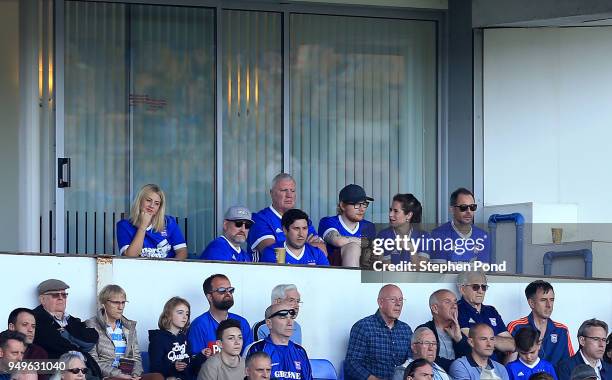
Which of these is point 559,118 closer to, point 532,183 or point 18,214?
point 532,183

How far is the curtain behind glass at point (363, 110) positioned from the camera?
1324cm

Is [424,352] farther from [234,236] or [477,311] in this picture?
[234,236]

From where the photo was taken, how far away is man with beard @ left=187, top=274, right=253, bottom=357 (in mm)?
10062

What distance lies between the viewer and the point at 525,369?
10586 millimetres

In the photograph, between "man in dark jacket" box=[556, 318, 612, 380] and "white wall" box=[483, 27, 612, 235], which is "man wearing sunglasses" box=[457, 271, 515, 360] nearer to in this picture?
"man in dark jacket" box=[556, 318, 612, 380]

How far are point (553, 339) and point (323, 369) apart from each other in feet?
6.05

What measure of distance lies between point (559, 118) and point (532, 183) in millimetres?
677

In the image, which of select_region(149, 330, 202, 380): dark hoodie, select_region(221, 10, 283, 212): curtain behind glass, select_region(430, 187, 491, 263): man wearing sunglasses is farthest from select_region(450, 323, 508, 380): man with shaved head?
select_region(221, 10, 283, 212): curtain behind glass

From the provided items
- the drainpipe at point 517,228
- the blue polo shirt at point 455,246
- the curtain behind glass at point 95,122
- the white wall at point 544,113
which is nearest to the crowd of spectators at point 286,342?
the blue polo shirt at point 455,246

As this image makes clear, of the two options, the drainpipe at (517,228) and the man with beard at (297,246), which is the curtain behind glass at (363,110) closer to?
the drainpipe at (517,228)

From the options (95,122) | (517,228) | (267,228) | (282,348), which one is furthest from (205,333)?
(517,228)

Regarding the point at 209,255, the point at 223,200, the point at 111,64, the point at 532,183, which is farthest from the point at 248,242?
the point at 532,183

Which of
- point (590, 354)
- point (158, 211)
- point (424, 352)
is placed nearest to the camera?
point (424, 352)

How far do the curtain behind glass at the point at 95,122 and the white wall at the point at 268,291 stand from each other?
7.06ft
